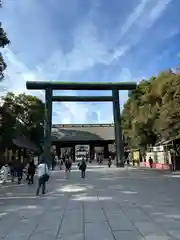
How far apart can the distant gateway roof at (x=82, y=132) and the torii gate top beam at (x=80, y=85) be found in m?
23.0

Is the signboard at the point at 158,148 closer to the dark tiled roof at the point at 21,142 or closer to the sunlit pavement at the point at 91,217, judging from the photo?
the dark tiled roof at the point at 21,142

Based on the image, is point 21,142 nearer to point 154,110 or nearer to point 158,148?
point 154,110

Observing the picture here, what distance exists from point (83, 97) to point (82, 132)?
24.0 metres

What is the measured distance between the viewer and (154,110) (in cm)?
3244

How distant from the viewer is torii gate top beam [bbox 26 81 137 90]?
3666 cm

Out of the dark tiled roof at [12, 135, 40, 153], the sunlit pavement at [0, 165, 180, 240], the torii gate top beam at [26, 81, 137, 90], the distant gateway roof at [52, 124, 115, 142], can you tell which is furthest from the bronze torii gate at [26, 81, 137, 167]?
the sunlit pavement at [0, 165, 180, 240]

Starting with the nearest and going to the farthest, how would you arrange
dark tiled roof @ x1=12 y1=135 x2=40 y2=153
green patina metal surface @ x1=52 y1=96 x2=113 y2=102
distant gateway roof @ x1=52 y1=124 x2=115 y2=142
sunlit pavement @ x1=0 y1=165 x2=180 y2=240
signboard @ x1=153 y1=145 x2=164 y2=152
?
1. sunlit pavement @ x1=0 y1=165 x2=180 y2=240
2. dark tiled roof @ x1=12 y1=135 x2=40 y2=153
3. signboard @ x1=153 y1=145 x2=164 y2=152
4. green patina metal surface @ x1=52 y1=96 x2=113 y2=102
5. distant gateway roof @ x1=52 y1=124 x2=115 y2=142

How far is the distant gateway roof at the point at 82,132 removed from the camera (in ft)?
197

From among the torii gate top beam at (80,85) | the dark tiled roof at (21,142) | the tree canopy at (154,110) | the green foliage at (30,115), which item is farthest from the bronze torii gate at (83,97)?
the green foliage at (30,115)

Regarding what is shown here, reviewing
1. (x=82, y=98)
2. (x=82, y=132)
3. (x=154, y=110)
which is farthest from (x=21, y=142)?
(x=82, y=132)

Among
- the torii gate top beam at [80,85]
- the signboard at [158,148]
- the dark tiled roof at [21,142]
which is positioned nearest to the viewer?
the dark tiled roof at [21,142]

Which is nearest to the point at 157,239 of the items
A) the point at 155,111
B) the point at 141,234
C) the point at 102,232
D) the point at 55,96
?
the point at 141,234

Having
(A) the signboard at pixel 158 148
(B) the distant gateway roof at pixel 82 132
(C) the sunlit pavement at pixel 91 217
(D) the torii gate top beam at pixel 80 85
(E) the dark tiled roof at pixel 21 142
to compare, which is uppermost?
(D) the torii gate top beam at pixel 80 85

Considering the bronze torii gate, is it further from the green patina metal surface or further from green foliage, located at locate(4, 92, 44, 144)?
green foliage, located at locate(4, 92, 44, 144)
